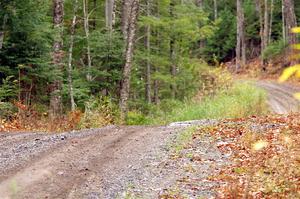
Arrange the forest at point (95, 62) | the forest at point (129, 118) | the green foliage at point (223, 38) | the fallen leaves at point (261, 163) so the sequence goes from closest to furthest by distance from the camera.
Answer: the fallen leaves at point (261, 163), the forest at point (129, 118), the forest at point (95, 62), the green foliage at point (223, 38)

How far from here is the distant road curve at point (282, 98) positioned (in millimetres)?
21200

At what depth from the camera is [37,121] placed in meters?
15.1

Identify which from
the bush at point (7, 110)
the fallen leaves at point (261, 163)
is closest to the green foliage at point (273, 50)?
the bush at point (7, 110)

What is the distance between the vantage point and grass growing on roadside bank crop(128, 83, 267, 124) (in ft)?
54.8

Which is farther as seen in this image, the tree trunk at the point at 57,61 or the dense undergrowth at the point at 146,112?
the tree trunk at the point at 57,61

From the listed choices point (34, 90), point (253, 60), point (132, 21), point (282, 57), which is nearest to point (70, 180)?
point (34, 90)

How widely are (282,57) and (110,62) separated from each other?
23.1 m

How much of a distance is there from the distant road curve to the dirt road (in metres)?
10.3

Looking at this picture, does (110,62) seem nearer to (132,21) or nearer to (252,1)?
(132,21)

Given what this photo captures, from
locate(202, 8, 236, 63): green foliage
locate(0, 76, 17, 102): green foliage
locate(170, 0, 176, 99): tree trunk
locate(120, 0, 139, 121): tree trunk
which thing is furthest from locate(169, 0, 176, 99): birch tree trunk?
locate(202, 8, 236, 63): green foliage

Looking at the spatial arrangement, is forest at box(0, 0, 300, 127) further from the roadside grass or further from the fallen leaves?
the fallen leaves

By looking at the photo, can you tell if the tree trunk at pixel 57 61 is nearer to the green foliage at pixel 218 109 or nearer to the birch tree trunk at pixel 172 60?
the green foliage at pixel 218 109

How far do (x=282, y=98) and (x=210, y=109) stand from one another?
9389 mm

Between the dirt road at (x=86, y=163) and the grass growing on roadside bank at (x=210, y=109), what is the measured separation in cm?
472
